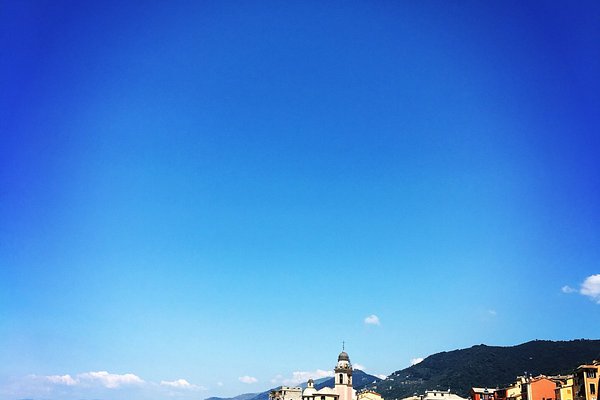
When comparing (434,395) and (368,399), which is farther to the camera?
(434,395)

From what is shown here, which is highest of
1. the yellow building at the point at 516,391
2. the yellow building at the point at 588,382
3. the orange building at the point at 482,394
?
the yellow building at the point at 588,382

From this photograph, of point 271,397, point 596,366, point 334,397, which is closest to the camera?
point 596,366

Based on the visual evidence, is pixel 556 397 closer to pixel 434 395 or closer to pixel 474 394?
pixel 474 394

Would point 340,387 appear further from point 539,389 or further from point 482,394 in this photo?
point 539,389

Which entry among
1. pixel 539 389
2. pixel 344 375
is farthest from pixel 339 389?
pixel 539 389

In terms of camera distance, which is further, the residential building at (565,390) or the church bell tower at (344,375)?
the church bell tower at (344,375)

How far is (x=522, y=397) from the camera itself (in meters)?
86.4

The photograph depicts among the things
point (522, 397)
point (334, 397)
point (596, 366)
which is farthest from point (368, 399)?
point (596, 366)

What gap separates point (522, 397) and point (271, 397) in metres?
53.1

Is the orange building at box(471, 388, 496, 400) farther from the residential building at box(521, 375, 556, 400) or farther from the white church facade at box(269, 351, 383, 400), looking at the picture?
the white church facade at box(269, 351, 383, 400)

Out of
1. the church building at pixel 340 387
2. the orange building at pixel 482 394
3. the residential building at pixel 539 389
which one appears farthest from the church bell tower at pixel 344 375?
the residential building at pixel 539 389

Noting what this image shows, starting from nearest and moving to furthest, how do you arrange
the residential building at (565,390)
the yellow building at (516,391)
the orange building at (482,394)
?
the residential building at (565,390) → the yellow building at (516,391) → the orange building at (482,394)

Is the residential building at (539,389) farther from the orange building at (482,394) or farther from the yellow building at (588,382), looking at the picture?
the orange building at (482,394)

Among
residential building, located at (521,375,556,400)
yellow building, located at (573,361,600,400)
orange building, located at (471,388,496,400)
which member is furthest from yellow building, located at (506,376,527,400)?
yellow building, located at (573,361,600,400)
